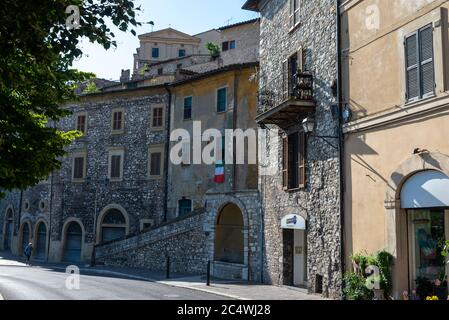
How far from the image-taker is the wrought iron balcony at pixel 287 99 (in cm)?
1552

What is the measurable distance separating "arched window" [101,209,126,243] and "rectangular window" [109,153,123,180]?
217 cm

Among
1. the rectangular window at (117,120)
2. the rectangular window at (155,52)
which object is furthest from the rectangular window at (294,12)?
the rectangular window at (155,52)

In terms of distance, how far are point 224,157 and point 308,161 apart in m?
10.1

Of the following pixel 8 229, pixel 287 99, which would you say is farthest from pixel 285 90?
pixel 8 229

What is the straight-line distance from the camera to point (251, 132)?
2452 centimetres

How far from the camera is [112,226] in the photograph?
102 feet

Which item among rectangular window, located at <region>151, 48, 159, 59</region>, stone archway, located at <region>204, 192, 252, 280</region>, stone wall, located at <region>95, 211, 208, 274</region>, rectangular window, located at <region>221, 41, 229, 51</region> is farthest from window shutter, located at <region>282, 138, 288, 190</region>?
rectangular window, located at <region>151, 48, 159, 59</region>

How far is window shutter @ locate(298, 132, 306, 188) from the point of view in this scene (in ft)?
52.7

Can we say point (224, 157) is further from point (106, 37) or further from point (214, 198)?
point (106, 37)

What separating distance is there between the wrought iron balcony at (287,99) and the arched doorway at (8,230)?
2865 cm

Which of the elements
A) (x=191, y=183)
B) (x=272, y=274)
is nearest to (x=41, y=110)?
(x=272, y=274)

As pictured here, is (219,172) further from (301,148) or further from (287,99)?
→ (287,99)

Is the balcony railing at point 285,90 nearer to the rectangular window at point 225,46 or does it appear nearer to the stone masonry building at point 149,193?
the stone masonry building at point 149,193

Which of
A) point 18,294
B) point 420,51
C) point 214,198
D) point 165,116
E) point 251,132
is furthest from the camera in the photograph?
point 165,116
